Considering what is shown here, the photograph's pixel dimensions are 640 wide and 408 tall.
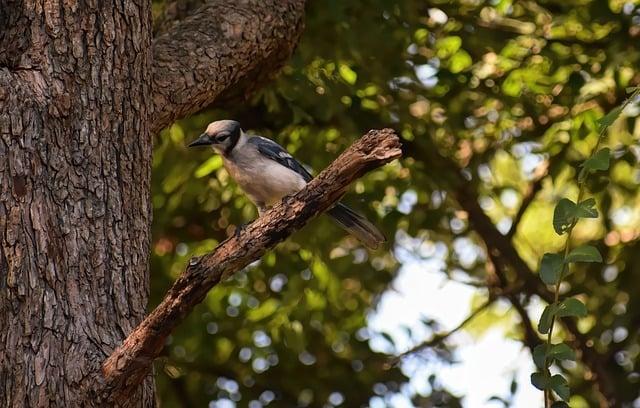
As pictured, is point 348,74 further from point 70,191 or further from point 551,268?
point 551,268

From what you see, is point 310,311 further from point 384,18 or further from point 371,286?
point 384,18

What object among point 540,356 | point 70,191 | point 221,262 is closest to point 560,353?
point 540,356

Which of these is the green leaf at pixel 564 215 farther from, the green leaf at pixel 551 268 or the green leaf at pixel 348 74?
the green leaf at pixel 348 74

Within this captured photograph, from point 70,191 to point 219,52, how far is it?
41.1 inches

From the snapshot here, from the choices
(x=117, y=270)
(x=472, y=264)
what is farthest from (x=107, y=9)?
(x=472, y=264)

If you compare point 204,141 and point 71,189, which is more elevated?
point 71,189

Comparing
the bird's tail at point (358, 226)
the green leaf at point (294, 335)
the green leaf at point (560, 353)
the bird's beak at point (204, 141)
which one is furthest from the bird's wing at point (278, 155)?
the green leaf at point (560, 353)

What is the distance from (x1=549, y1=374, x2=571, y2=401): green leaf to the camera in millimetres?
3426

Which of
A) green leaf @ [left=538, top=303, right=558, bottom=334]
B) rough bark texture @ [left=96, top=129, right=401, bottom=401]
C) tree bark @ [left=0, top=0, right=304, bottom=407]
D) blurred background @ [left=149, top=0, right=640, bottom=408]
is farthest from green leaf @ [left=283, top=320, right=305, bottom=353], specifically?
green leaf @ [left=538, top=303, right=558, bottom=334]

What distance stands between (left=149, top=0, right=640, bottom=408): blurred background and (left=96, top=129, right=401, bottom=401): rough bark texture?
2465mm

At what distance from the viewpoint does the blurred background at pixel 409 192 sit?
6.27 metres

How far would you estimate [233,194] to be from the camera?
22.5 feet

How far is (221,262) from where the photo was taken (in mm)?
3426

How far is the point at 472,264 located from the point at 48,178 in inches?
170
